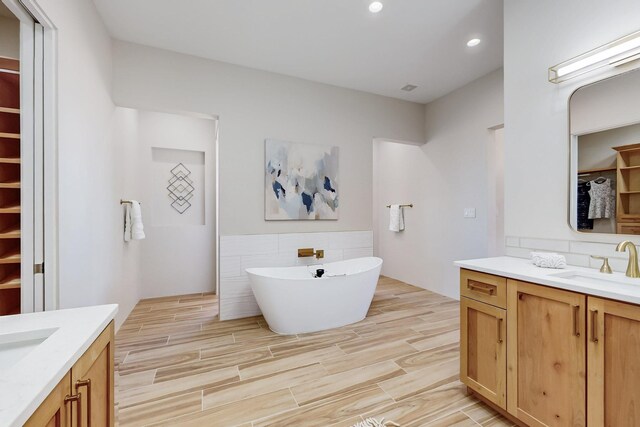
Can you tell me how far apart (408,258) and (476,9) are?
3.36m

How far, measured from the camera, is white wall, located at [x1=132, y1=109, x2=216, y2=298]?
3.86 m

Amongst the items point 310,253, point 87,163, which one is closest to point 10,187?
point 87,163

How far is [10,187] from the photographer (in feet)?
4.64

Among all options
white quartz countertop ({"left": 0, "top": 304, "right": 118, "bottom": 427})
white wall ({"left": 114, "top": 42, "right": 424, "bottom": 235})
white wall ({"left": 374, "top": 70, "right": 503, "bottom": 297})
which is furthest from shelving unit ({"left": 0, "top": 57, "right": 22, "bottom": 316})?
white wall ({"left": 374, "top": 70, "right": 503, "bottom": 297})

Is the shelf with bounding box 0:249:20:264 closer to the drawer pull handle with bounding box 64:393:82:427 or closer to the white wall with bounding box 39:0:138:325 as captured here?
the white wall with bounding box 39:0:138:325

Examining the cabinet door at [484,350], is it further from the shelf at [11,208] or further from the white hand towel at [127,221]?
the white hand towel at [127,221]

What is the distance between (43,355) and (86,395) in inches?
7.9

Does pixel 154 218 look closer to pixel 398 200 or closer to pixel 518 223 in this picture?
pixel 398 200

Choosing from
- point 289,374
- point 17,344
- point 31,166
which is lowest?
point 289,374

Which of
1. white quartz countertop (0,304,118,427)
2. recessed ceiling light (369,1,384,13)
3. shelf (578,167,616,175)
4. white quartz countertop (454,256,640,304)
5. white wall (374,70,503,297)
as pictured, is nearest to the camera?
white quartz countertop (0,304,118,427)

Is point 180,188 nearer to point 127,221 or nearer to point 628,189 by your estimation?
point 127,221

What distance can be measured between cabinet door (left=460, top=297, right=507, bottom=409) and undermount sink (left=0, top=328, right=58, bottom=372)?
81.4 inches

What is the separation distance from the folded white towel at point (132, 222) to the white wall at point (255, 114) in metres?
0.91

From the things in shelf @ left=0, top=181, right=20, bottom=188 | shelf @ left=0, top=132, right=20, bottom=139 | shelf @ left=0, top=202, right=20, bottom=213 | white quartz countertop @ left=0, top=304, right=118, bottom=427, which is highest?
shelf @ left=0, top=132, right=20, bottom=139
